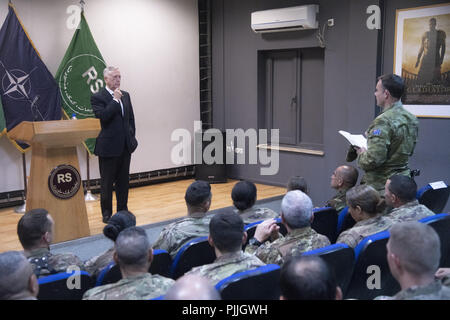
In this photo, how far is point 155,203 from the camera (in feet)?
19.6

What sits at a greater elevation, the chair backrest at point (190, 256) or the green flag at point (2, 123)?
the green flag at point (2, 123)

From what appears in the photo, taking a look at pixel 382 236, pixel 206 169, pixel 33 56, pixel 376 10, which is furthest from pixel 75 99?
pixel 382 236

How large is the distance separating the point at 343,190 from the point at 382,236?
3.90 feet

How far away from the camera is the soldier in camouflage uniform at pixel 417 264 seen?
5.13ft

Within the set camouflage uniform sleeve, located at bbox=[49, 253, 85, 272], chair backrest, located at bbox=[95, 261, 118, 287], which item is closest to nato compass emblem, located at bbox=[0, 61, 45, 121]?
camouflage uniform sleeve, located at bbox=[49, 253, 85, 272]

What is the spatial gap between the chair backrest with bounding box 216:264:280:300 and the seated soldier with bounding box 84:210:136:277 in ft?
2.36

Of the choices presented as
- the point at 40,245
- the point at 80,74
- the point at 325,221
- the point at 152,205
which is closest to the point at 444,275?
the point at 325,221

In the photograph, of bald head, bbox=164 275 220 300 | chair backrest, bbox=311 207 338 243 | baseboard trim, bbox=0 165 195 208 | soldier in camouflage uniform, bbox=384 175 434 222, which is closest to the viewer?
bald head, bbox=164 275 220 300

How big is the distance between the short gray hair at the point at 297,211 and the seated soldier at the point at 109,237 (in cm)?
80

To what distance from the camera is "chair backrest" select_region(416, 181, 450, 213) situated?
355 cm

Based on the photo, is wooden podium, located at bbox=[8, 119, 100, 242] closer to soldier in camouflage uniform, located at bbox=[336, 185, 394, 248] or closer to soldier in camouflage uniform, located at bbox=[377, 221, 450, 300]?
soldier in camouflage uniform, located at bbox=[336, 185, 394, 248]

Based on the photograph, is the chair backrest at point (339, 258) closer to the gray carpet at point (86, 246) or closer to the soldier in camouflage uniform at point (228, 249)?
the soldier in camouflage uniform at point (228, 249)

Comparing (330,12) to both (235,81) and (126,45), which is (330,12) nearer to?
(235,81)

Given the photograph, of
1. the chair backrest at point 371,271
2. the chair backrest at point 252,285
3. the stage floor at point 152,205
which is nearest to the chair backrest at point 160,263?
the chair backrest at point 252,285
